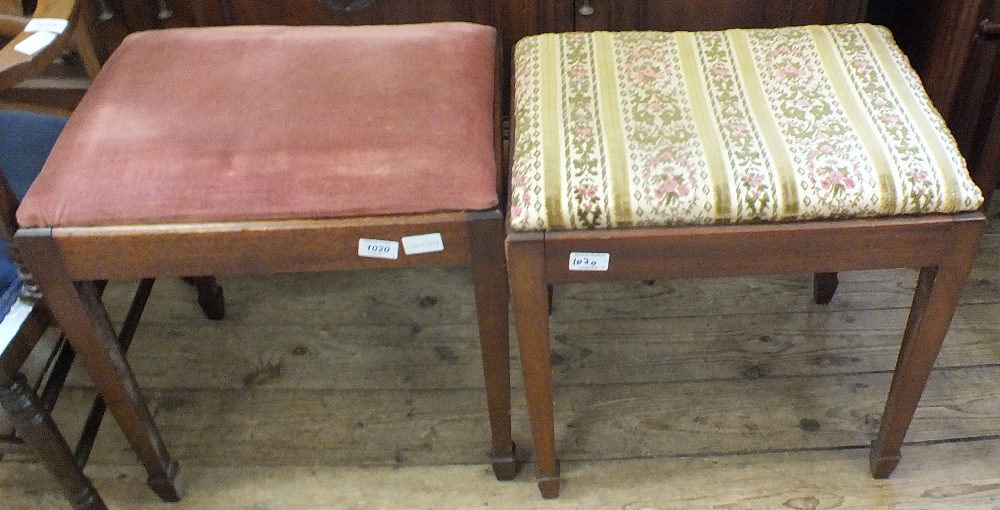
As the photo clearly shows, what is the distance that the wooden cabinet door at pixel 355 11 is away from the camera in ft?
3.87

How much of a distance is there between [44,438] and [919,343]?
100 cm

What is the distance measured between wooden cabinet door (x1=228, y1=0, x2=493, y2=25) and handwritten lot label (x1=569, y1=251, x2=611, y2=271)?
1.63ft

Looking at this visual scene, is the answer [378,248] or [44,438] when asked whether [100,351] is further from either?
[378,248]

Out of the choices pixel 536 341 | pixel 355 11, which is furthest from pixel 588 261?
pixel 355 11

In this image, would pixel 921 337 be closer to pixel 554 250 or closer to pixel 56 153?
pixel 554 250

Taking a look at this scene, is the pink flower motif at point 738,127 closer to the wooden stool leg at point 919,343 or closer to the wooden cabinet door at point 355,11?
the wooden stool leg at point 919,343

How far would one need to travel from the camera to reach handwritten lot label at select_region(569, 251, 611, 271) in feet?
2.73

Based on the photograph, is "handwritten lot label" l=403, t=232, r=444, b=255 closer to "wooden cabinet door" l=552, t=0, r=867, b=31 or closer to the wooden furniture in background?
"wooden cabinet door" l=552, t=0, r=867, b=31

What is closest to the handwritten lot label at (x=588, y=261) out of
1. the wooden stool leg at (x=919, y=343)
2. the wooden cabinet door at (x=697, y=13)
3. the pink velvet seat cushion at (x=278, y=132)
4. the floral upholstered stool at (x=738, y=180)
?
the floral upholstered stool at (x=738, y=180)

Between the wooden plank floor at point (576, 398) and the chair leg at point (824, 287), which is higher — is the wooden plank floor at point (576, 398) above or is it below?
below

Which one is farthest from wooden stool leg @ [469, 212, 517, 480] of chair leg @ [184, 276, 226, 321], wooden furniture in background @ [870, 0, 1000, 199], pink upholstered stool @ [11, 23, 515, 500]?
wooden furniture in background @ [870, 0, 1000, 199]

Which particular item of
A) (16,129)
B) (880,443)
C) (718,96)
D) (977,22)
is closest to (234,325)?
(16,129)

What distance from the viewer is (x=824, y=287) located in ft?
4.45

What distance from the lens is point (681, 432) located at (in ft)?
3.93
